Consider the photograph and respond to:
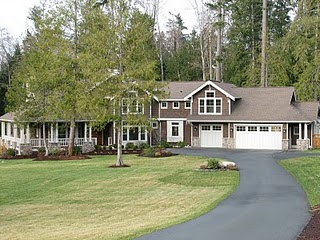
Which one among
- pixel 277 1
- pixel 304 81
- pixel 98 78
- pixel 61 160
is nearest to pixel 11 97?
pixel 61 160

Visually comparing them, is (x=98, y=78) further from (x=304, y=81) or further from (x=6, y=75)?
(x=6, y=75)

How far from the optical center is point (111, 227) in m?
14.9

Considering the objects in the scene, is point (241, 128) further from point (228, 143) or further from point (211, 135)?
point (211, 135)

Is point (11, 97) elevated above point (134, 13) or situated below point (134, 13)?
below

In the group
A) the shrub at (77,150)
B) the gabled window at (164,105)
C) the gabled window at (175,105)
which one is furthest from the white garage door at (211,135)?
the shrub at (77,150)

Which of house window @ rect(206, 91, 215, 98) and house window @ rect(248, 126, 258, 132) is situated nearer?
house window @ rect(248, 126, 258, 132)

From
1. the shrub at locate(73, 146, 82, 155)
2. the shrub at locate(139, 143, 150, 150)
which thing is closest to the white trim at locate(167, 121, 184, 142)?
the shrub at locate(139, 143, 150, 150)

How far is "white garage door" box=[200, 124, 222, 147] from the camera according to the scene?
4372 cm

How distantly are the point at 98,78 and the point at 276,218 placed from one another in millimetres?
17818

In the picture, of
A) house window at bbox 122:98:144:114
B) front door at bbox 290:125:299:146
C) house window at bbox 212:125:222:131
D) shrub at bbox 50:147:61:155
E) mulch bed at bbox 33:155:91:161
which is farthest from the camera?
house window at bbox 212:125:222:131

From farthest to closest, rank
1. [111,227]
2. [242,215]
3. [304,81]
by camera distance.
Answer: [304,81]
[242,215]
[111,227]

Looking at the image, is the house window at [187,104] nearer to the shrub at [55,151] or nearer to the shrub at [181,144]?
the shrub at [181,144]

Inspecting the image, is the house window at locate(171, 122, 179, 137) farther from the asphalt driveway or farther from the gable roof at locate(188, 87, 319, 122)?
the asphalt driveway

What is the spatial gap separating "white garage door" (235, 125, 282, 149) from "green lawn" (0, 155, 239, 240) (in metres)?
10.3
